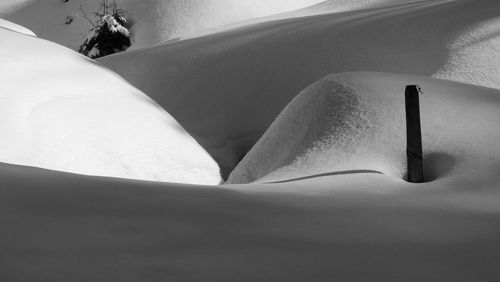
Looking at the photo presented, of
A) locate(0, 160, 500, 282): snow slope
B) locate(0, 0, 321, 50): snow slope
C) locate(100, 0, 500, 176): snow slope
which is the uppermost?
locate(0, 0, 321, 50): snow slope

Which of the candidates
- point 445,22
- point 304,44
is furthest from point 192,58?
point 445,22

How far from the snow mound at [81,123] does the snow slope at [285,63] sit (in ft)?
2.81

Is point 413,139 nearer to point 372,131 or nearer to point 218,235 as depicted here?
point 372,131

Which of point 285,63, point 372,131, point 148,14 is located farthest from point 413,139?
point 148,14

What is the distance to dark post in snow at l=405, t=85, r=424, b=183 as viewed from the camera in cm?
346

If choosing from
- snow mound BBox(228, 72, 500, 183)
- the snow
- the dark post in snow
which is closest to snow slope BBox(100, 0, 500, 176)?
the snow

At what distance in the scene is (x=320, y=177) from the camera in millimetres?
3135

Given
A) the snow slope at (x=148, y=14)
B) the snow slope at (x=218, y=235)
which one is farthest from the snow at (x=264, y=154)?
the snow slope at (x=148, y=14)

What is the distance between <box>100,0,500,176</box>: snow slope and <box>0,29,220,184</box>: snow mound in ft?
2.81

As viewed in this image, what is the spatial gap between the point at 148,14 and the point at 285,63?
9583 millimetres

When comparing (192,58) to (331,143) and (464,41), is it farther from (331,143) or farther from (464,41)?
(331,143)

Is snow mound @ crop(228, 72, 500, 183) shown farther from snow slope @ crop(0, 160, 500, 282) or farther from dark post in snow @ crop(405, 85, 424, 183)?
snow slope @ crop(0, 160, 500, 282)

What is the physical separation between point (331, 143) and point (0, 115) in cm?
221

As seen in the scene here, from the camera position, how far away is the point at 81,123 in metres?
4.79
